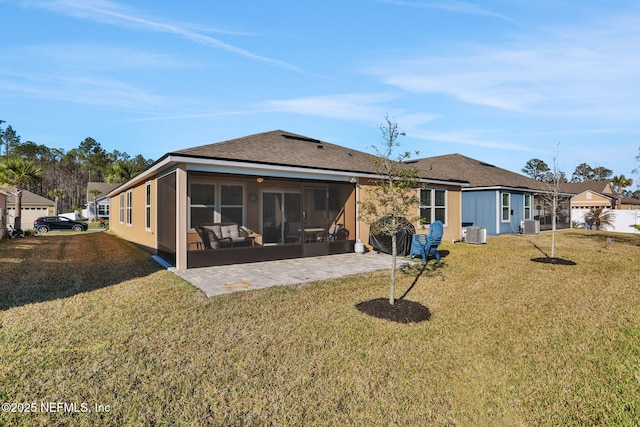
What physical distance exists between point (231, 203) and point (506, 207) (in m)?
15.6

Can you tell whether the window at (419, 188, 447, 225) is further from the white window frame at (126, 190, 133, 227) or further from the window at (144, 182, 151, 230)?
the white window frame at (126, 190, 133, 227)

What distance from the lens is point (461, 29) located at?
31.9 ft

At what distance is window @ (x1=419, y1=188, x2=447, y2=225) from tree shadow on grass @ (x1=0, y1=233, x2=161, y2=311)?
10424mm

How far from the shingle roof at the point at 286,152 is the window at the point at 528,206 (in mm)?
9678

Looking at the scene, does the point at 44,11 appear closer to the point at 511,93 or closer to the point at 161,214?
the point at 161,214

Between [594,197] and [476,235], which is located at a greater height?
[594,197]

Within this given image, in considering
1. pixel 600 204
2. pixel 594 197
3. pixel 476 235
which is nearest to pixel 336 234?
pixel 476 235

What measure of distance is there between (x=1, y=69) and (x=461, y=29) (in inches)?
620

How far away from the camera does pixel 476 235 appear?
1393 cm

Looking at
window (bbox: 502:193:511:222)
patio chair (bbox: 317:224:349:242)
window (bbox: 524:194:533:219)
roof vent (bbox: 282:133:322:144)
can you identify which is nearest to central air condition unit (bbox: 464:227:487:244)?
window (bbox: 502:193:511:222)

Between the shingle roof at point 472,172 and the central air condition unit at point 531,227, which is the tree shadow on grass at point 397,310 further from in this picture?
the central air condition unit at point 531,227

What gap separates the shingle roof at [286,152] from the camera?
8.86 metres

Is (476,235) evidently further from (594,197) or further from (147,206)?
(594,197)

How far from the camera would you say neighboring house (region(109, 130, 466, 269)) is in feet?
27.2
